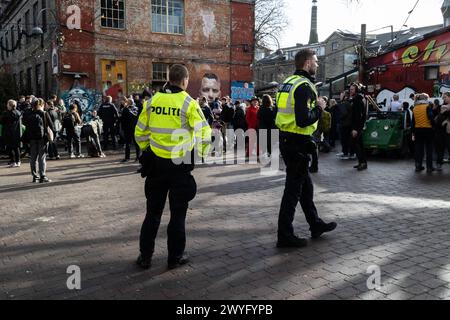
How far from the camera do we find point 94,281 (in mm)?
4105

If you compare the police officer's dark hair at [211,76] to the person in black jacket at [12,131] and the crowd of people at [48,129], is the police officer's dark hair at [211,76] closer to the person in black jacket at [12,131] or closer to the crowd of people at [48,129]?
the crowd of people at [48,129]

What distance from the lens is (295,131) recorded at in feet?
15.9

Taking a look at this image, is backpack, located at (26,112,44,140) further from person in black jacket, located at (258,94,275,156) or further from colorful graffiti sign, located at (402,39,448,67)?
colorful graffiti sign, located at (402,39,448,67)

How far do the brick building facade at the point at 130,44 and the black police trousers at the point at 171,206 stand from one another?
17351 mm

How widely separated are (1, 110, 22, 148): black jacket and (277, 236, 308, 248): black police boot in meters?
9.95

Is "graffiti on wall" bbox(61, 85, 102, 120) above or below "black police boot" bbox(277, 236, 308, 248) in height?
above

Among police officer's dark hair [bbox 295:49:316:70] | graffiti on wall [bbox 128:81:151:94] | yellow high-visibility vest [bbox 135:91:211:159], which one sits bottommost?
yellow high-visibility vest [bbox 135:91:211:159]

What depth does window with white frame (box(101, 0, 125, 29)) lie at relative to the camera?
68.5 feet

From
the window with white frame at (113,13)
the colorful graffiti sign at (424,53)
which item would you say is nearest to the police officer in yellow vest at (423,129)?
the colorful graffiti sign at (424,53)

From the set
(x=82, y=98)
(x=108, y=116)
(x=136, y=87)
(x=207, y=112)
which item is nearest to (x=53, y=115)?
(x=108, y=116)

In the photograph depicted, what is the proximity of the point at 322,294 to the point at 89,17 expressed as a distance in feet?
65.0

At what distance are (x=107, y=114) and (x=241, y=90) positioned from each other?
36.2ft

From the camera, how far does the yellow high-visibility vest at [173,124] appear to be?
4280 mm

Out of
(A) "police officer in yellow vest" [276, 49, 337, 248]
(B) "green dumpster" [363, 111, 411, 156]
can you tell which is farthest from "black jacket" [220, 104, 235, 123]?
(A) "police officer in yellow vest" [276, 49, 337, 248]
